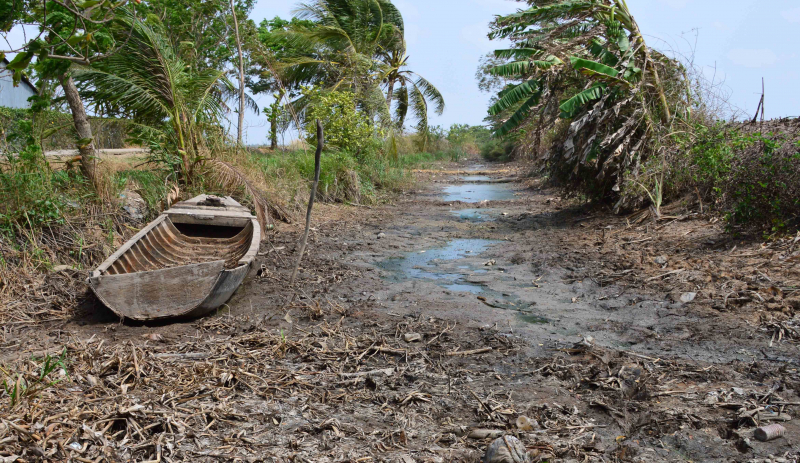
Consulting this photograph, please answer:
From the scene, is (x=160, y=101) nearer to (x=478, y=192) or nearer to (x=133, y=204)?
(x=133, y=204)

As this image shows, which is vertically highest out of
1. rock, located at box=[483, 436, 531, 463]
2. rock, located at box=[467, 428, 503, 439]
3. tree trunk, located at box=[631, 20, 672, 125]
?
tree trunk, located at box=[631, 20, 672, 125]

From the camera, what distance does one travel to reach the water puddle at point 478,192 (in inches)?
672

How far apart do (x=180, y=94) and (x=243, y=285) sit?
427 centimetres

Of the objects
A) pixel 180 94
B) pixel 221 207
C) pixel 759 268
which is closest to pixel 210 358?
pixel 221 207

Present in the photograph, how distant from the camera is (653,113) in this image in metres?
10.0

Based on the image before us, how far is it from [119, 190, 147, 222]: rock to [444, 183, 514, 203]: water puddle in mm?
10082

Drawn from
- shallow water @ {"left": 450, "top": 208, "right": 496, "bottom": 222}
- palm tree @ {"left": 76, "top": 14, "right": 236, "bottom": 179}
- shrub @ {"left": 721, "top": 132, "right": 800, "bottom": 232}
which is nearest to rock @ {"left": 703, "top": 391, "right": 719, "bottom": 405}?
shrub @ {"left": 721, "top": 132, "right": 800, "bottom": 232}

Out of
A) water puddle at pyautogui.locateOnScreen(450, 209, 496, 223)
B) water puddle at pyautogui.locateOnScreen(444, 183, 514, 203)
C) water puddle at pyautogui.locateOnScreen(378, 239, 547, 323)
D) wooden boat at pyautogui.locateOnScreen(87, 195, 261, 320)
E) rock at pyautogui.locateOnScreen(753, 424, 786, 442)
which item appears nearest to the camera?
rock at pyautogui.locateOnScreen(753, 424, 786, 442)

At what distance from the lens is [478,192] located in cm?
1942

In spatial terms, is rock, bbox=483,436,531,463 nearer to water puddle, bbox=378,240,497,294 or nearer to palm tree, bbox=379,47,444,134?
water puddle, bbox=378,240,497,294

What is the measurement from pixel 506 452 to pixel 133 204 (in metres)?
6.46

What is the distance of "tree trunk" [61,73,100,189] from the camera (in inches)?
271

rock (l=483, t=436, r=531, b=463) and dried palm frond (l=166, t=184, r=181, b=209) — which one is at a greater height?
dried palm frond (l=166, t=184, r=181, b=209)

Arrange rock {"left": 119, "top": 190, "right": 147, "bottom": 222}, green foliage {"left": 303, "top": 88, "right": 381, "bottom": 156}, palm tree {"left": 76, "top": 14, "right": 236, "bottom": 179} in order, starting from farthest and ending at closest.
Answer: green foliage {"left": 303, "top": 88, "right": 381, "bottom": 156} → palm tree {"left": 76, "top": 14, "right": 236, "bottom": 179} → rock {"left": 119, "top": 190, "right": 147, "bottom": 222}
